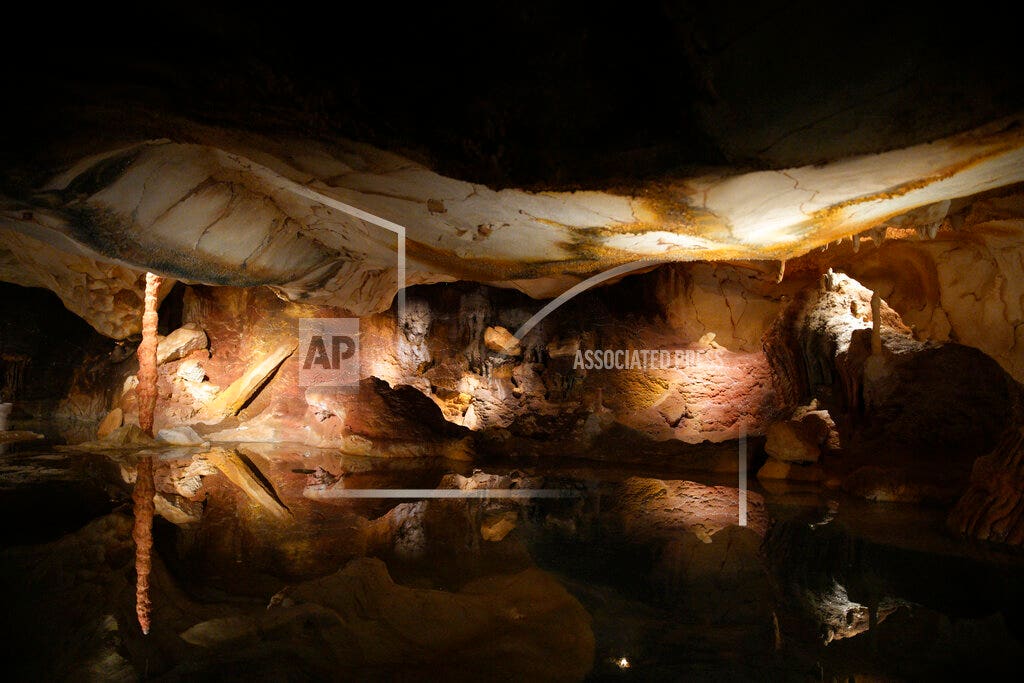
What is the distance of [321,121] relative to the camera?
251cm

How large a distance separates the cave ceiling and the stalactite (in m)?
1.93

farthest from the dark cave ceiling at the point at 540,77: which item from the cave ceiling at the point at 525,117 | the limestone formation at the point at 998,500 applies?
the limestone formation at the point at 998,500

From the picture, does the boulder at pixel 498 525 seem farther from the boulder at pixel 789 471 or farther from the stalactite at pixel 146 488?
the boulder at pixel 789 471

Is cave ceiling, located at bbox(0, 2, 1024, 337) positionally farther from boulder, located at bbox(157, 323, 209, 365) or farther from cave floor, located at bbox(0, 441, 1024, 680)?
boulder, located at bbox(157, 323, 209, 365)

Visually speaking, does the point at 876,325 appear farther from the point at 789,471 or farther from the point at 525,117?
the point at 525,117

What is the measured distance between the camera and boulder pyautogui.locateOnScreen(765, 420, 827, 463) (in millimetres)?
5859

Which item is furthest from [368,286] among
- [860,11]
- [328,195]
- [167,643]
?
[860,11]

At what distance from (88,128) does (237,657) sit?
252 centimetres

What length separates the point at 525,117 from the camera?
2361 mm

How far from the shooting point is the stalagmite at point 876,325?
6.38 m

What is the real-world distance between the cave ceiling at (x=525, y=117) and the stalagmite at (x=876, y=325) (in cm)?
294

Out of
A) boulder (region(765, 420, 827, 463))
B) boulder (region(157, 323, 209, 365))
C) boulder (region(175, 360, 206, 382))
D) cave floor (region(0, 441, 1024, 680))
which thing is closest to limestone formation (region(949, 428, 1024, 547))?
cave floor (region(0, 441, 1024, 680))

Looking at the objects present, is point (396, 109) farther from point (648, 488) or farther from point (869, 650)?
point (648, 488)

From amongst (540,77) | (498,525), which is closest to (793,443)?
(498,525)
